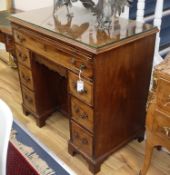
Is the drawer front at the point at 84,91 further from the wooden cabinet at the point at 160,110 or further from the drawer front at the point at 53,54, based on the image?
the wooden cabinet at the point at 160,110

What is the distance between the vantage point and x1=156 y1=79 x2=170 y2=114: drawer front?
4.16 feet

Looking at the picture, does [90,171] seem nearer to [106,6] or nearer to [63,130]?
[63,130]

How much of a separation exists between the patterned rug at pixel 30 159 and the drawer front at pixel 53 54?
66cm

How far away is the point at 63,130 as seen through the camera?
2086mm

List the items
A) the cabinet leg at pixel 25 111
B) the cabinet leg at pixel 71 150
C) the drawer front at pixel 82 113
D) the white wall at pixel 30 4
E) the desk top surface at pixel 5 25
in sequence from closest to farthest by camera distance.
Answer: the drawer front at pixel 82 113 < the cabinet leg at pixel 71 150 < the cabinet leg at pixel 25 111 < the desk top surface at pixel 5 25 < the white wall at pixel 30 4

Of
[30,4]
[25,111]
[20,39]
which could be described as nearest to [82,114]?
[20,39]

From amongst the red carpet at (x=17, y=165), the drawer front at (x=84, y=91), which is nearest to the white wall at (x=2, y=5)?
the red carpet at (x=17, y=165)

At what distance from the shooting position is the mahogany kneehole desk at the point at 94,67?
4.60 feet

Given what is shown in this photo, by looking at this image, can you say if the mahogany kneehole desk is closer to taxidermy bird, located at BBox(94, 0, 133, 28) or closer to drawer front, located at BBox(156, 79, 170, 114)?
taxidermy bird, located at BBox(94, 0, 133, 28)

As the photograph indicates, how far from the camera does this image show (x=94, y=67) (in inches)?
53.3

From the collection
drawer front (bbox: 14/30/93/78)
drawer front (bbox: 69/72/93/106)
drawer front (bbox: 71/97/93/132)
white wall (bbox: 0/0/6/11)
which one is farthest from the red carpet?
white wall (bbox: 0/0/6/11)

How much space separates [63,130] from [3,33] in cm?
107

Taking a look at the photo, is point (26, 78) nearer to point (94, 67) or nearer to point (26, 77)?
point (26, 77)

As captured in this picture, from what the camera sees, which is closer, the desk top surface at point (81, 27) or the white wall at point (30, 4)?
the desk top surface at point (81, 27)
